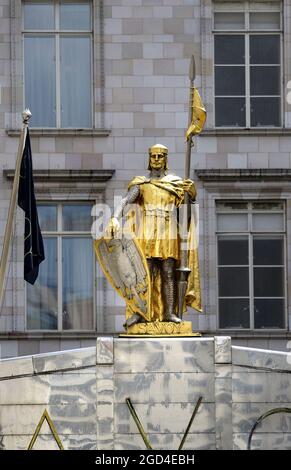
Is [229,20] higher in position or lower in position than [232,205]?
higher

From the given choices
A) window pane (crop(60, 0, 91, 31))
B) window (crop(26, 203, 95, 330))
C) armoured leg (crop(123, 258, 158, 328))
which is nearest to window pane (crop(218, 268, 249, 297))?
window (crop(26, 203, 95, 330))

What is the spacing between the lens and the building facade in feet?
153

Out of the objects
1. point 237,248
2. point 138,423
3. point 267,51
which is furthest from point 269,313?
point 138,423

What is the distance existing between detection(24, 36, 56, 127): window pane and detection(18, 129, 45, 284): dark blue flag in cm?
705

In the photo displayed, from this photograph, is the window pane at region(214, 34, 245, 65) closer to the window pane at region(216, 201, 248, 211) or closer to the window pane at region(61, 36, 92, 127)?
the window pane at region(61, 36, 92, 127)

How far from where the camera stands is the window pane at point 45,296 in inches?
1836

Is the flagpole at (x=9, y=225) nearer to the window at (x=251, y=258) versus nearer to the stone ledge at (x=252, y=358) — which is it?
the stone ledge at (x=252, y=358)

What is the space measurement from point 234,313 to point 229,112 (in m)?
4.12

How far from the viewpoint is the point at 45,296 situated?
46844 millimetres

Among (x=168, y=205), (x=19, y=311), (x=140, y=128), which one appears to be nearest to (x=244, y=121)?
(x=140, y=128)

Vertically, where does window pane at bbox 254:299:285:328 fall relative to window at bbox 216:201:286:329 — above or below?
below

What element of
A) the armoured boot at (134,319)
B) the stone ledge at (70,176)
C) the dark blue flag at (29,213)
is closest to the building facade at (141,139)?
the stone ledge at (70,176)

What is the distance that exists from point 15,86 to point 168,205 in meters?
10.2

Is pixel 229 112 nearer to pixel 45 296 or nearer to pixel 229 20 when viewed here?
pixel 229 20
